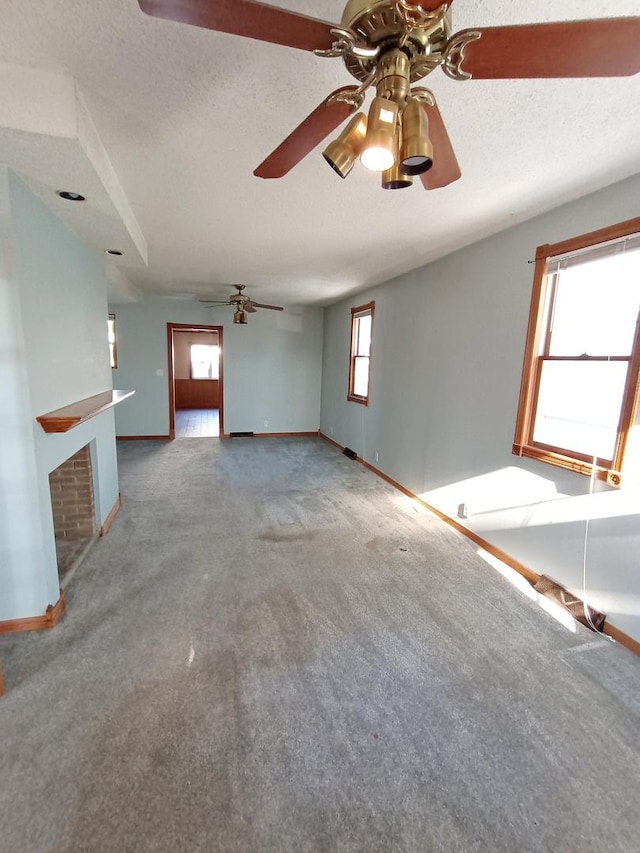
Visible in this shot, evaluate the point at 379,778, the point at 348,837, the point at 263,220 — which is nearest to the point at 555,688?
the point at 379,778

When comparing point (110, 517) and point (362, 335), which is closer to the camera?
point (110, 517)

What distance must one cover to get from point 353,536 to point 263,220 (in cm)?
261

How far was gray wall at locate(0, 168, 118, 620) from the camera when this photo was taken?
1.73 m

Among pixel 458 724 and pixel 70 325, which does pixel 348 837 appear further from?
pixel 70 325

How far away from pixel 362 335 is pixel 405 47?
487 centimetres

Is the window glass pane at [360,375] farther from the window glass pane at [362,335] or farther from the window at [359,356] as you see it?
the window glass pane at [362,335]

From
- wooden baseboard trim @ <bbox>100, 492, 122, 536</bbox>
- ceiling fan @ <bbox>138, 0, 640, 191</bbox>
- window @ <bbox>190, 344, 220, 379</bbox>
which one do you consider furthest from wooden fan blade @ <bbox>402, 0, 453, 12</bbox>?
window @ <bbox>190, 344, 220, 379</bbox>

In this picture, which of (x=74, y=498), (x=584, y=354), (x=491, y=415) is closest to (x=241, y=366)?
(x=74, y=498)

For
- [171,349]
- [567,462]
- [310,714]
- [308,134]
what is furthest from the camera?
[171,349]

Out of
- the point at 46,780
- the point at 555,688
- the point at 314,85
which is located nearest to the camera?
the point at 46,780

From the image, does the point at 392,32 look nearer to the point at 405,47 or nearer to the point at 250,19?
the point at 405,47

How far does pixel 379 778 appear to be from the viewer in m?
1.32

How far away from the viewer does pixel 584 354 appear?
2262 millimetres

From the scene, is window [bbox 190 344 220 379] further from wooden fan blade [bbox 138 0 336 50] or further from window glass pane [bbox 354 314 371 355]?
wooden fan blade [bbox 138 0 336 50]
